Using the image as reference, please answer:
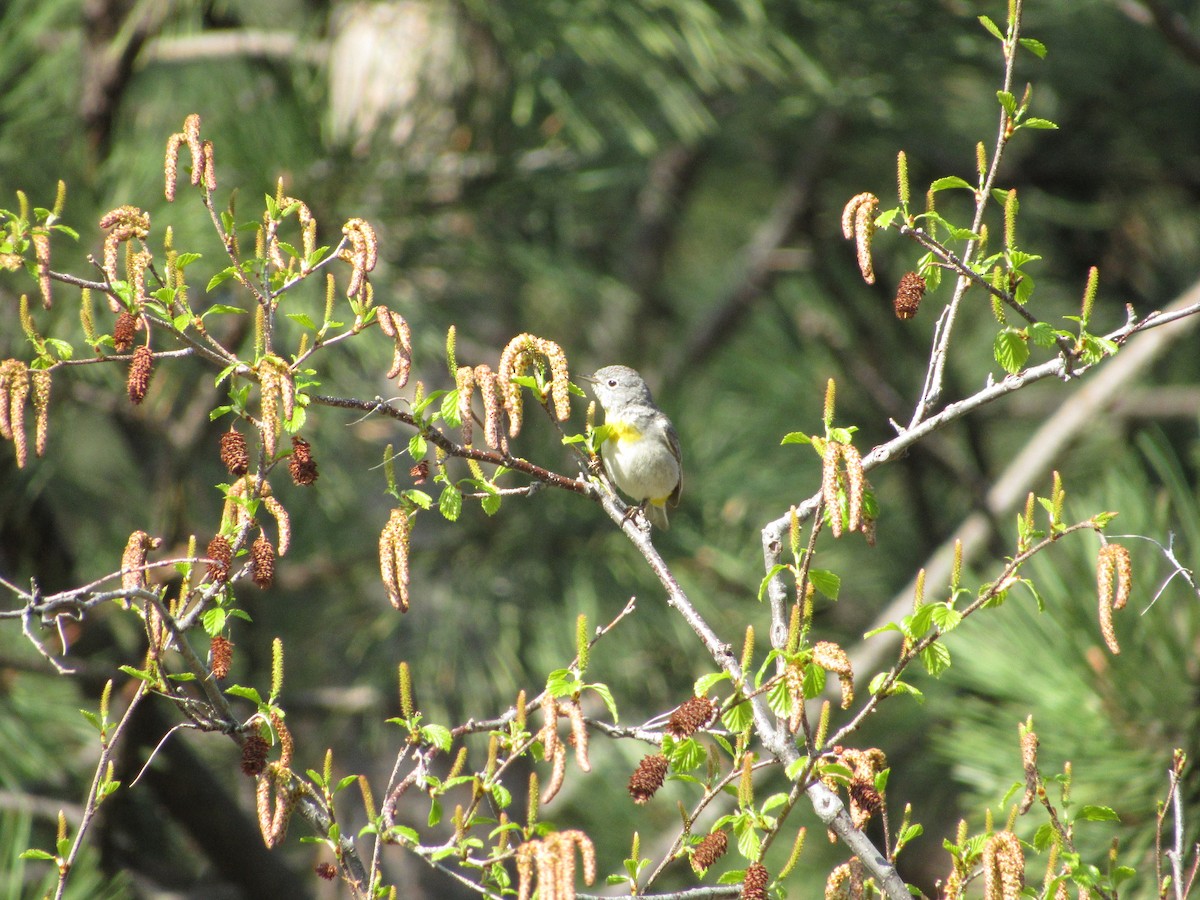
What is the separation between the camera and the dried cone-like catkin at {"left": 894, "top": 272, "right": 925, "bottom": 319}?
1400mm

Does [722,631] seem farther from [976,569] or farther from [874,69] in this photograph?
[874,69]

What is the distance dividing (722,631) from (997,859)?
2.27 meters

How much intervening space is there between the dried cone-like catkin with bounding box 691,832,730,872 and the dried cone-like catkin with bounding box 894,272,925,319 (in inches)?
24.1

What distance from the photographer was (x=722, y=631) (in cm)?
352

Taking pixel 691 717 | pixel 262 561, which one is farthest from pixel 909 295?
pixel 262 561

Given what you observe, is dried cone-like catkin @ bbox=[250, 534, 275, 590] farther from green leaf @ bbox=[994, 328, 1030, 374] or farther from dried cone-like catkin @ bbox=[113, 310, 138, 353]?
green leaf @ bbox=[994, 328, 1030, 374]

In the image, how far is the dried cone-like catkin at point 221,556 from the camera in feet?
4.42

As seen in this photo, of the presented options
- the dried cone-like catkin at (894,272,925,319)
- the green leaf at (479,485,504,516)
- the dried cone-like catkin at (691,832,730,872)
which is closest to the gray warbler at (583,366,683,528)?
the green leaf at (479,485,504,516)

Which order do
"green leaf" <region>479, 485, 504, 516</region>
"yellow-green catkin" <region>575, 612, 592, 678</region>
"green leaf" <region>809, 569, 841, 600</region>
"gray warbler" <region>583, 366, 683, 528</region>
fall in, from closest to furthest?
"yellow-green catkin" <region>575, 612, 592, 678</region> < "green leaf" <region>809, 569, 841, 600</region> < "green leaf" <region>479, 485, 504, 516</region> < "gray warbler" <region>583, 366, 683, 528</region>

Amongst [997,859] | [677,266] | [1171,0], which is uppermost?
[997,859]

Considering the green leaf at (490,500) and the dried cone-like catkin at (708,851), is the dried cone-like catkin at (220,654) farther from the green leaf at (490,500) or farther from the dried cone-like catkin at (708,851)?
the dried cone-like catkin at (708,851)

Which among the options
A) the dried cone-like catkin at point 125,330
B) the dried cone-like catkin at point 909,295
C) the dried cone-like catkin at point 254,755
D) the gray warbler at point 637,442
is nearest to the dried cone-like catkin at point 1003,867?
the dried cone-like catkin at point 909,295

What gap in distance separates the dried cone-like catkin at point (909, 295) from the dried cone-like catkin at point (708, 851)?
613mm

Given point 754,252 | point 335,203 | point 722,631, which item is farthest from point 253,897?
point 754,252
